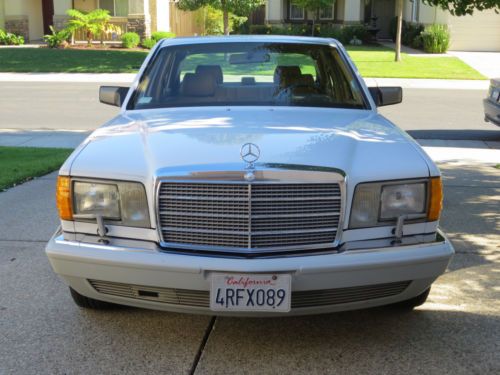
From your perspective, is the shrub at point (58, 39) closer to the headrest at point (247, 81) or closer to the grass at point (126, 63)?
the grass at point (126, 63)

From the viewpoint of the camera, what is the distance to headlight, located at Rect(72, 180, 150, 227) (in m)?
3.47

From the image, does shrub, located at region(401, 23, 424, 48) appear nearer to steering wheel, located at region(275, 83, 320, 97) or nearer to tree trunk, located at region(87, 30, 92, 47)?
tree trunk, located at region(87, 30, 92, 47)

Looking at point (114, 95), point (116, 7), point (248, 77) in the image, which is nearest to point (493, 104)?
point (248, 77)

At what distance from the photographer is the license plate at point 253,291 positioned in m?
3.27

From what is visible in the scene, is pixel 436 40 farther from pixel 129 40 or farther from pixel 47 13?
pixel 47 13

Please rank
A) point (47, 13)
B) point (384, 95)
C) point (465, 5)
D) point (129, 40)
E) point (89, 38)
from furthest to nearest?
point (47, 13) → point (89, 38) → point (129, 40) → point (465, 5) → point (384, 95)

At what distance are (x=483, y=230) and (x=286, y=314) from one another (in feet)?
10.7

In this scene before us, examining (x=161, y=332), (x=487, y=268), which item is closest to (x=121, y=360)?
(x=161, y=332)

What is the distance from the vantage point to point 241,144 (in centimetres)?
364

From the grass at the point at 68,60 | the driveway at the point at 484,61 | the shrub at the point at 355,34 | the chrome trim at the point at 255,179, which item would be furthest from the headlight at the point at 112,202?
the shrub at the point at 355,34

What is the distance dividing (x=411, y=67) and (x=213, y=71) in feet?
61.6

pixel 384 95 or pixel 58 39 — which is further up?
pixel 384 95

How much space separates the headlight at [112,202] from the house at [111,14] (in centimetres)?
2913

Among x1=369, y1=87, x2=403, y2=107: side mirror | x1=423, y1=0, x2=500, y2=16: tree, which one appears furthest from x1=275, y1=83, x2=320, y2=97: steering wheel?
x1=423, y1=0, x2=500, y2=16: tree
